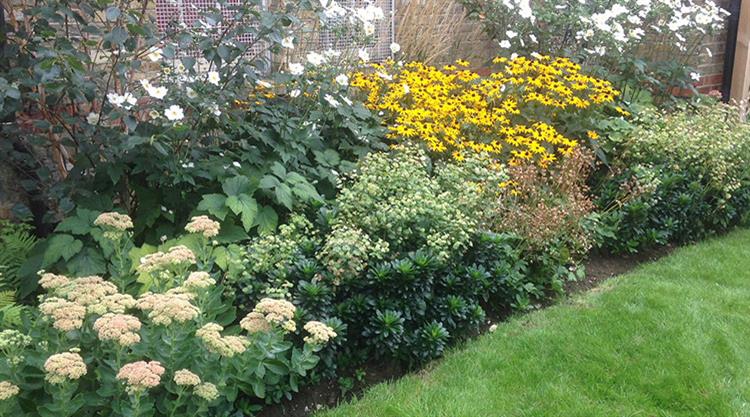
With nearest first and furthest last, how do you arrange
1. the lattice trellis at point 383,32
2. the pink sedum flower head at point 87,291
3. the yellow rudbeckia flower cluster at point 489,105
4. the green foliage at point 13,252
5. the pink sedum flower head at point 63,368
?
the pink sedum flower head at point 63,368, the pink sedum flower head at point 87,291, the green foliage at point 13,252, the yellow rudbeckia flower cluster at point 489,105, the lattice trellis at point 383,32

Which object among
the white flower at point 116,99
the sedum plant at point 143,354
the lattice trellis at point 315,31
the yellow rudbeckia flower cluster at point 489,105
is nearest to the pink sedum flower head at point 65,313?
the sedum plant at point 143,354

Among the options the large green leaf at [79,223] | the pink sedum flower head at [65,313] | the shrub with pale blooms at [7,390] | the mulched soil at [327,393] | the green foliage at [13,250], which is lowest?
the mulched soil at [327,393]

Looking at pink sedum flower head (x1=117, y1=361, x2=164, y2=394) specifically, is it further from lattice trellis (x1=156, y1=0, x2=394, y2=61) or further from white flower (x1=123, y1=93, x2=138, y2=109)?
lattice trellis (x1=156, y1=0, x2=394, y2=61)

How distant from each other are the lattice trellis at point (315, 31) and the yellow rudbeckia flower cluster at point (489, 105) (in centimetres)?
44

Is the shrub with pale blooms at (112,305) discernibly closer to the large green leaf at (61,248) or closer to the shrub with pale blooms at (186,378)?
the shrub with pale blooms at (186,378)

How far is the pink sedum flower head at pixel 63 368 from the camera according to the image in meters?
2.22

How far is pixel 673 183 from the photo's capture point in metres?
5.14

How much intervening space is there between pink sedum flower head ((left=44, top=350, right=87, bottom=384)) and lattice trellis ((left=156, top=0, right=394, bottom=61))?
219 cm

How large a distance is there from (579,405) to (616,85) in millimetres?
3965

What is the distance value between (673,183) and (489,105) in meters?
1.42

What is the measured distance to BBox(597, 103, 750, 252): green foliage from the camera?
493 cm

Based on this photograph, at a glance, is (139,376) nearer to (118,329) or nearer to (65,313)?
(118,329)

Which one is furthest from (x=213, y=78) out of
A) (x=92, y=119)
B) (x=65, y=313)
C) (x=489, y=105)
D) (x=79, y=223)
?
(x=489, y=105)

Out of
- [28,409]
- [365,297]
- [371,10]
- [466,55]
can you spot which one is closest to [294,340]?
[365,297]
